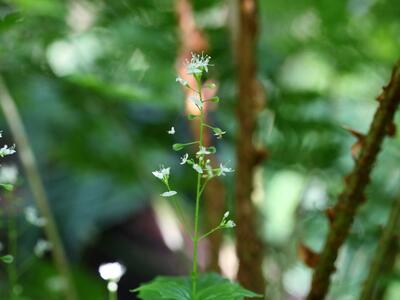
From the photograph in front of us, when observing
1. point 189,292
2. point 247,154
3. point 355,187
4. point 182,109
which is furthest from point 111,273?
point 182,109

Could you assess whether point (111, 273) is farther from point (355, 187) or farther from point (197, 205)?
point (355, 187)

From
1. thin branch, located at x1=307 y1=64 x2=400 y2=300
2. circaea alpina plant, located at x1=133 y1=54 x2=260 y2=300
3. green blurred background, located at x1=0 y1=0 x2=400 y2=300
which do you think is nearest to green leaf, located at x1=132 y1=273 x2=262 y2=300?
circaea alpina plant, located at x1=133 y1=54 x2=260 y2=300

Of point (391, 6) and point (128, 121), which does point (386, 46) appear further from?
point (128, 121)

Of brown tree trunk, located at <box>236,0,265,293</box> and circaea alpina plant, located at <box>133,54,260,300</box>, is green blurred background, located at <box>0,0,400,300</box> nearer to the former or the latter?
brown tree trunk, located at <box>236,0,265,293</box>

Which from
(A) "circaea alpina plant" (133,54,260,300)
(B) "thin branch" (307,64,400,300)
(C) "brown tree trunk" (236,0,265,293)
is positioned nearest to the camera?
(A) "circaea alpina plant" (133,54,260,300)

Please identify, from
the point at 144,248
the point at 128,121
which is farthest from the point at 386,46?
the point at 144,248

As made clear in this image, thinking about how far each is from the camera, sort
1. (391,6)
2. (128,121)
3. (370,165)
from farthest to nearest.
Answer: (128,121) < (391,6) < (370,165)

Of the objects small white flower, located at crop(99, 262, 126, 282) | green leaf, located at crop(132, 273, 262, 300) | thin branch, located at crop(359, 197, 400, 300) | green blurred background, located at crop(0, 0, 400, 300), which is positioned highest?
green blurred background, located at crop(0, 0, 400, 300)
